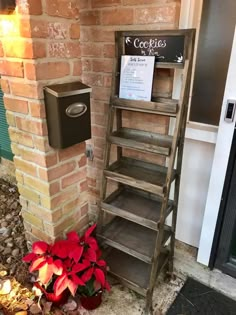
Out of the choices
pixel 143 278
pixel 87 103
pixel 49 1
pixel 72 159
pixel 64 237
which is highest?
pixel 49 1

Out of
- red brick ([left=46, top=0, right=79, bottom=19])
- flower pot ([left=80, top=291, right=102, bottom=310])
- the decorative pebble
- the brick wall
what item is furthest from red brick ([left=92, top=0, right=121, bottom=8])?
the decorative pebble

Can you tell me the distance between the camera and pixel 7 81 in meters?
1.28

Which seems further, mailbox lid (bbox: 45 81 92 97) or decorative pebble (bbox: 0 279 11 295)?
decorative pebble (bbox: 0 279 11 295)

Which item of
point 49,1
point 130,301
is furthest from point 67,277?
point 49,1

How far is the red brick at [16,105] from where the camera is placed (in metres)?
1.26

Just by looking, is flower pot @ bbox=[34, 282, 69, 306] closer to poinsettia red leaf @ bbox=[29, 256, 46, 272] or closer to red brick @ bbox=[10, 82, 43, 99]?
poinsettia red leaf @ bbox=[29, 256, 46, 272]

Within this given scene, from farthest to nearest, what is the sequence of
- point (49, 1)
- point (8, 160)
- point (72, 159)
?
point (8, 160)
point (72, 159)
point (49, 1)

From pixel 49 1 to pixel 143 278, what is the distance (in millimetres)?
1495

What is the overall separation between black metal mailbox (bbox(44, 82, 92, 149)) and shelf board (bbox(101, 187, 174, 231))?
43 cm

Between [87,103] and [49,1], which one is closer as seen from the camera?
[49,1]

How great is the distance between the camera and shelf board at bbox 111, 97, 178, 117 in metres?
1.19

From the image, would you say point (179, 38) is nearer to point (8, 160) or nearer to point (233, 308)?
point (233, 308)

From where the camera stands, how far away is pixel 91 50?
5.08 ft

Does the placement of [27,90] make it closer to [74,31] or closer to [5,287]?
Result: [74,31]
